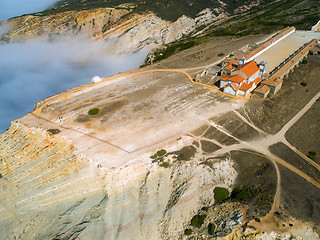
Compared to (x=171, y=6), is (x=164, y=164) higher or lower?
lower

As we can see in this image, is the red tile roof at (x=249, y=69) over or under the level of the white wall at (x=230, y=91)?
over

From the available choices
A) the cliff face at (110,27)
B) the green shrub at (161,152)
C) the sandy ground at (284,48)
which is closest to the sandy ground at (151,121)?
the green shrub at (161,152)

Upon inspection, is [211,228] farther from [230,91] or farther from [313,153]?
[230,91]

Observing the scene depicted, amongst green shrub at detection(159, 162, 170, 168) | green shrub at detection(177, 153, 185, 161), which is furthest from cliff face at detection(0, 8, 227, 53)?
green shrub at detection(159, 162, 170, 168)

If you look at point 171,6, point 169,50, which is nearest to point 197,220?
point 169,50

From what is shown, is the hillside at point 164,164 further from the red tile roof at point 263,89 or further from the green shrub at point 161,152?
the red tile roof at point 263,89

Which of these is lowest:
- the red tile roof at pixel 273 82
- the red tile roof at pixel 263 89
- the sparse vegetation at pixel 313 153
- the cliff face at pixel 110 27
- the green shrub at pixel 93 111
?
the sparse vegetation at pixel 313 153

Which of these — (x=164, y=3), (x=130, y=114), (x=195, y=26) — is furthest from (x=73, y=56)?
(x=130, y=114)
